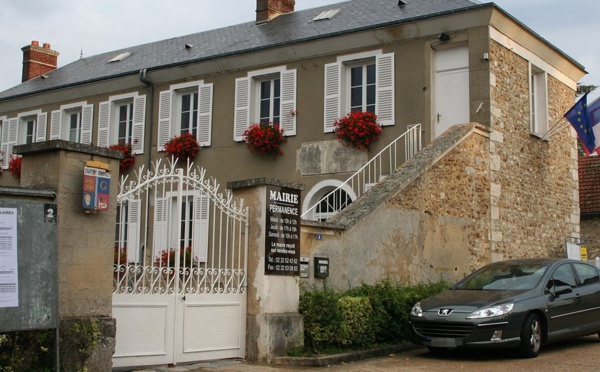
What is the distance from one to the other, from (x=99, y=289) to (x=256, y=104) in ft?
37.3

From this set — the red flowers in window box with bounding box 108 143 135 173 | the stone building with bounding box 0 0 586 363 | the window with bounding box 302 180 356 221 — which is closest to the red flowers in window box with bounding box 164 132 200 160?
the stone building with bounding box 0 0 586 363

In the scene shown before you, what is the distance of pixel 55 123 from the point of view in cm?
2267

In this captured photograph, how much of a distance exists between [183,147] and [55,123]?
5.29 metres

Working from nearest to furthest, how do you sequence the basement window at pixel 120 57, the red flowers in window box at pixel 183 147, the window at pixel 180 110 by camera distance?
the red flowers in window box at pixel 183 147, the window at pixel 180 110, the basement window at pixel 120 57

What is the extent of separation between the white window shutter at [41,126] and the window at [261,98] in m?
7.07

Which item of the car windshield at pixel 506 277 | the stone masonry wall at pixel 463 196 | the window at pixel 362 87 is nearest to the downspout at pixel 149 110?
the window at pixel 362 87

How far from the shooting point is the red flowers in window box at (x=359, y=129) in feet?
54.9

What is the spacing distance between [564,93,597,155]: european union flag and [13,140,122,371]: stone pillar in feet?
38.2

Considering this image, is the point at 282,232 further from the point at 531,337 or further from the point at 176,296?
the point at 531,337

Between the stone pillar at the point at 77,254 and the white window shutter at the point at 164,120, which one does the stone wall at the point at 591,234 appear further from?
the stone pillar at the point at 77,254

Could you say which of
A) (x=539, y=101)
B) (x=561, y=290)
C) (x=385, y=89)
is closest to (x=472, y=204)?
(x=385, y=89)

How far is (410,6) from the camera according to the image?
1816cm

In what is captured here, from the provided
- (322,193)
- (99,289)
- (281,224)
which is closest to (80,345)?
(99,289)

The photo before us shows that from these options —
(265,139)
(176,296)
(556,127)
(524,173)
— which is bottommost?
(176,296)
